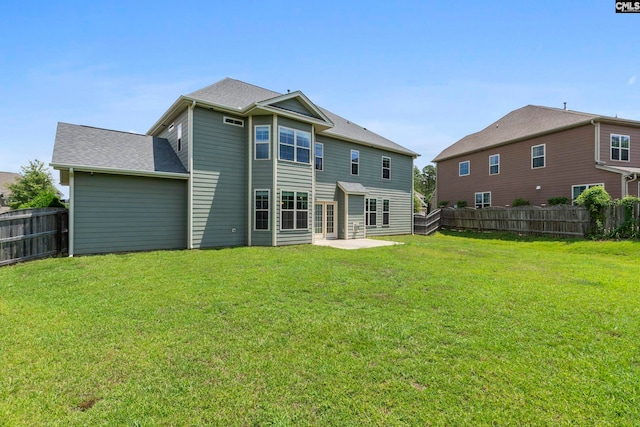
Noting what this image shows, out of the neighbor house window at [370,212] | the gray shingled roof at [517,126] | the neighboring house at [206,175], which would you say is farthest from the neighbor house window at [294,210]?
the gray shingled roof at [517,126]

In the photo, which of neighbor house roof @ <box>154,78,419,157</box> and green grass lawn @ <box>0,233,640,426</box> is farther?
neighbor house roof @ <box>154,78,419,157</box>

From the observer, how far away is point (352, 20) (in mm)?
8953

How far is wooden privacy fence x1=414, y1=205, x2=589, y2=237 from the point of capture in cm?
1357

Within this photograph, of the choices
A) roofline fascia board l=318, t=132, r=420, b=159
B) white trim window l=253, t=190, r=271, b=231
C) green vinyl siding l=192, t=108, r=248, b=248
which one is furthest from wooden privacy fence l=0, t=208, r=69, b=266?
roofline fascia board l=318, t=132, r=420, b=159

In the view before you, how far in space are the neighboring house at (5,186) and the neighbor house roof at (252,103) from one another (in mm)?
34023

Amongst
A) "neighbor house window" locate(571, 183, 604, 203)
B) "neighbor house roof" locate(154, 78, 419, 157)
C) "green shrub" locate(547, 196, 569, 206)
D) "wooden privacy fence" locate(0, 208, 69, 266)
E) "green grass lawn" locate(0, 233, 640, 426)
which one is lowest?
"green grass lawn" locate(0, 233, 640, 426)

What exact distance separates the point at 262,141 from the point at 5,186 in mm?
44200

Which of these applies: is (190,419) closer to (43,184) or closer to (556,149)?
(556,149)

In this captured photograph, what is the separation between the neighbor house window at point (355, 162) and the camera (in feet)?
51.4

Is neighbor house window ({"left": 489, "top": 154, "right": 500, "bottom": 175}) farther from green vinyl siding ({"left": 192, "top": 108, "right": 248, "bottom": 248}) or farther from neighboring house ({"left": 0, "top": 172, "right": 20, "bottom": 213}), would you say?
neighboring house ({"left": 0, "top": 172, "right": 20, "bottom": 213})

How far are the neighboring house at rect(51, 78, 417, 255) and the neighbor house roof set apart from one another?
69mm

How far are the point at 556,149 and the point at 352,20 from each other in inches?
595

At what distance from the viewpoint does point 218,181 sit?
11.4m

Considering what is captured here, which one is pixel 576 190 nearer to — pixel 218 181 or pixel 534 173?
pixel 534 173
